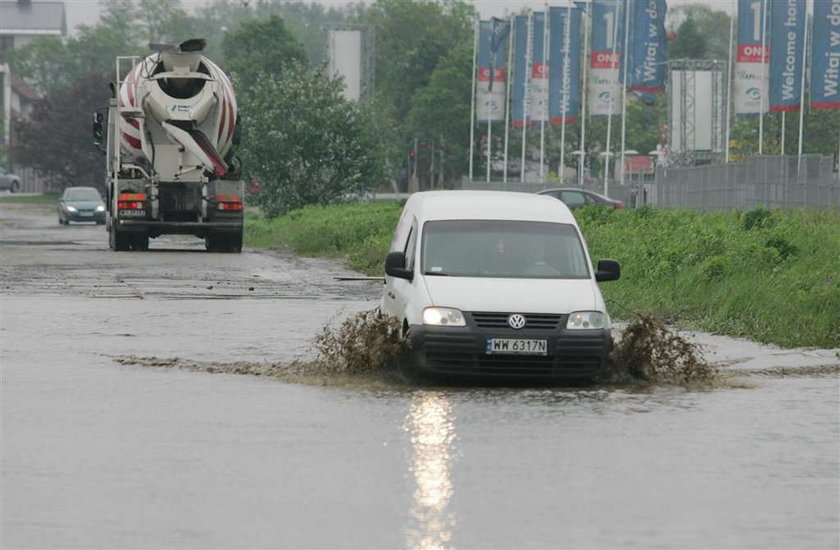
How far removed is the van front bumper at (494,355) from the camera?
44.7 feet

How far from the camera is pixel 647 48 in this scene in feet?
189

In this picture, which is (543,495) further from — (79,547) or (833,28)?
(833,28)

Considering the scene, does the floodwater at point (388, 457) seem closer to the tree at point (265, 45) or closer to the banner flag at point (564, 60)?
the banner flag at point (564, 60)

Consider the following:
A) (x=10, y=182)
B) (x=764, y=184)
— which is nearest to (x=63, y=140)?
(x=10, y=182)

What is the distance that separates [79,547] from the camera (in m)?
7.60

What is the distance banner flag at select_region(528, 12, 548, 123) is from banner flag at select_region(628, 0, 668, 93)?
415 inches

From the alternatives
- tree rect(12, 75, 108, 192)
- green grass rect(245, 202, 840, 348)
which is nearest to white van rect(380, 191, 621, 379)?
green grass rect(245, 202, 840, 348)

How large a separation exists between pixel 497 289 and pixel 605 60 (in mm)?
48145

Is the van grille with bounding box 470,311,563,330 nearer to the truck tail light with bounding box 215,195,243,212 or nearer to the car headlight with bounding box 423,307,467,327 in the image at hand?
the car headlight with bounding box 423,307,467,327

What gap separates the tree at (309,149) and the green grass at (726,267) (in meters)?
22.5

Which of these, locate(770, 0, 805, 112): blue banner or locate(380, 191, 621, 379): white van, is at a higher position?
locate(770, 0, 805, 112): blue banner

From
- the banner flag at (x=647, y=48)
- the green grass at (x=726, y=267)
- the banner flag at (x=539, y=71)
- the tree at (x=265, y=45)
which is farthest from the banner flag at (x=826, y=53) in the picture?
the tree at (x=265, y=45)

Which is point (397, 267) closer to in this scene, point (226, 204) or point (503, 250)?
point (503, 250)

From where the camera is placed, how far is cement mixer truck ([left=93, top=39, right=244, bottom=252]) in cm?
3556
